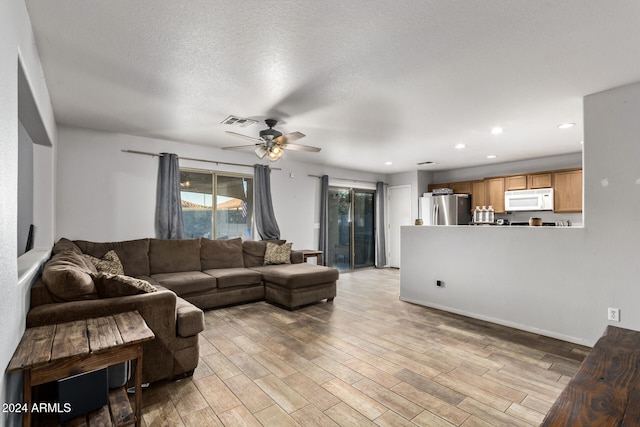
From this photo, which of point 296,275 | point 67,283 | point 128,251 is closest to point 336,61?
point 67,283

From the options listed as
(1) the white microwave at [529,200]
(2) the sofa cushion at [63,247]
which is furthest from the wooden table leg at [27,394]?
(1) the white microwave at [529,200]

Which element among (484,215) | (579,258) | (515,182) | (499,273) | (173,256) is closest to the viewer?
(579,258)

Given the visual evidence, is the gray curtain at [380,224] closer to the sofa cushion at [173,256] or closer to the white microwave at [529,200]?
the white microwave at [529,200]

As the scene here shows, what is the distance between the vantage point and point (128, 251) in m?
4.46

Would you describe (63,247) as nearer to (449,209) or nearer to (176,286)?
(176,286)

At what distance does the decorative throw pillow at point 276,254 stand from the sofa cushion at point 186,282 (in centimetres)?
121

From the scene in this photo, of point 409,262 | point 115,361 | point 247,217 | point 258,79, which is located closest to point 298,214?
point 247,217

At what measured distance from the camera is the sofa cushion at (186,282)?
413 cm

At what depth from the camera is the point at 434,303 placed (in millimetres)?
4648

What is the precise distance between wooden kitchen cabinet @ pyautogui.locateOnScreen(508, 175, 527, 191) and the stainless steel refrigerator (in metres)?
0.90

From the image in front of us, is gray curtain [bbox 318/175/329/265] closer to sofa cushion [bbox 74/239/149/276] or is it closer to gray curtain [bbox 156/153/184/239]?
gray curtain [bbox 156/153/184/239]

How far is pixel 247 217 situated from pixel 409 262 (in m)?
3.13

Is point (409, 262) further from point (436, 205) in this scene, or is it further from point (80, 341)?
point (80, 341)

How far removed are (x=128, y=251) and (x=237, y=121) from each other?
247cm
